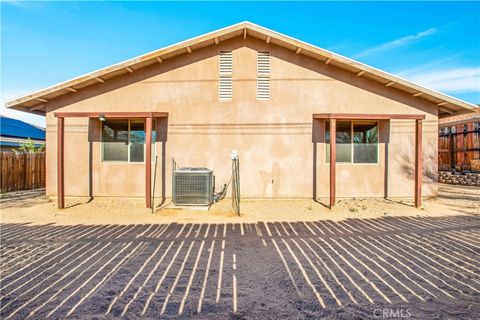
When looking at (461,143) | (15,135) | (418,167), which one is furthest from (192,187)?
(15,135)

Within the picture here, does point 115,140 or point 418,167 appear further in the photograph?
point 115,140

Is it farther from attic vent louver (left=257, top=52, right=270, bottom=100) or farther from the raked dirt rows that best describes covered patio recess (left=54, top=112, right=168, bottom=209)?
attic vent louver (left=257, top=52, right=270, bottom=100)

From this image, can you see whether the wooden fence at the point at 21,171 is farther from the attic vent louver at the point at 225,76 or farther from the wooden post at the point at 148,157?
the attic vent louver at the point at 225,76

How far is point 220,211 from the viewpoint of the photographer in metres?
7.24

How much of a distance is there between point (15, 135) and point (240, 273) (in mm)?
23012

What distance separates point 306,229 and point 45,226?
623cm

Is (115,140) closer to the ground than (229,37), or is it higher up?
closer to the ground

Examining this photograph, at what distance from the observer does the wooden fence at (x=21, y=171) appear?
1063 centimetres

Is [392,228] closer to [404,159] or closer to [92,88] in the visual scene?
[404,159]

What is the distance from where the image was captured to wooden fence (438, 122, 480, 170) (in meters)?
14.4

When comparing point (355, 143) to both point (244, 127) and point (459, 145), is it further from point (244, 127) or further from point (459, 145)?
point (459, 145)

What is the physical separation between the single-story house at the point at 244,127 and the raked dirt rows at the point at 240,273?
117 inches

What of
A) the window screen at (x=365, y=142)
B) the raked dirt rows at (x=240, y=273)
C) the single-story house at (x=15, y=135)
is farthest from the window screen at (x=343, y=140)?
the single-story house at (x=15, y=135)

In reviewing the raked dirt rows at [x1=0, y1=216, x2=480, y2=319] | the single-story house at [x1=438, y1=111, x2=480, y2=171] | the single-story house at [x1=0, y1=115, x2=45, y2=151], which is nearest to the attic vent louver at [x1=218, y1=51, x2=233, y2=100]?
the raked dirt rows at [x1=0, y1=216, x2=480, y2=319]
